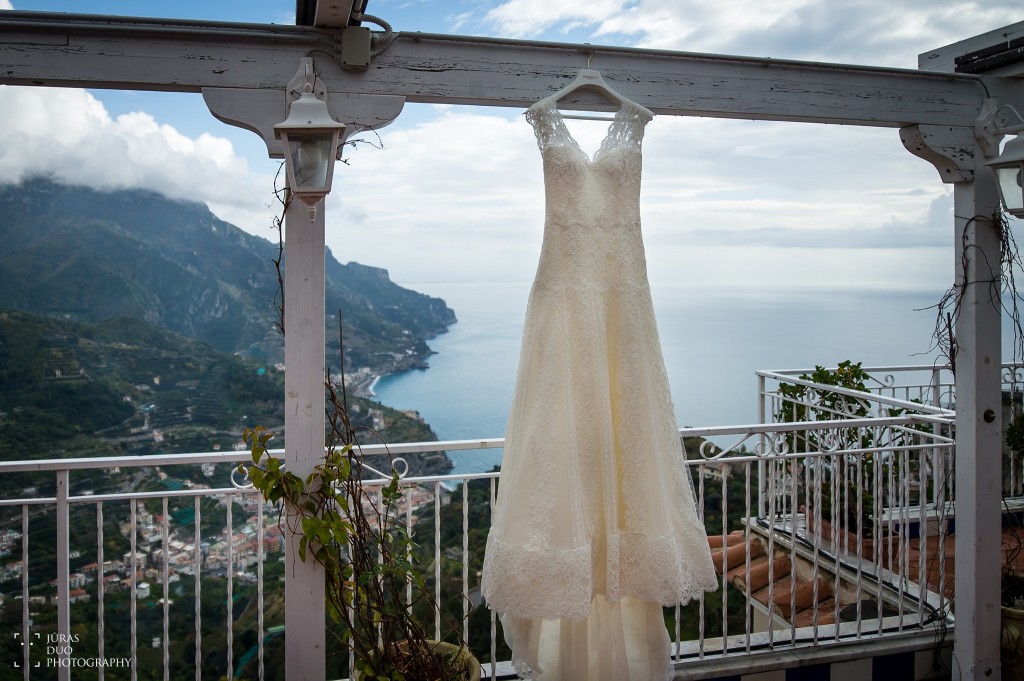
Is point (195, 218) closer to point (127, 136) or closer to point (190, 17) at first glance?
point (127, 136)

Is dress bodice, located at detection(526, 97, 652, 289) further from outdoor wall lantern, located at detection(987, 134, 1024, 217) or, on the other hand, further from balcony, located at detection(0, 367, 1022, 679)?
outdoor wall lantern, located at detection(987, 134, 1024, 217)

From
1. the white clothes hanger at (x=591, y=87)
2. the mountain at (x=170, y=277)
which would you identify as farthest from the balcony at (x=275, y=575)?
the mountain at (x=170, y=277)

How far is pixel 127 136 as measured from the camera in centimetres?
508

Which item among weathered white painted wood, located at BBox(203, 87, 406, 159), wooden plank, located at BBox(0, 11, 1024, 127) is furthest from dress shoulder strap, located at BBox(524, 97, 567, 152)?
weathered white painted wood, located at BBox(203, 87, 406, 159)

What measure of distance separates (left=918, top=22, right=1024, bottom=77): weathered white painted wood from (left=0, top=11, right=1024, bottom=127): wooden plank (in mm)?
88

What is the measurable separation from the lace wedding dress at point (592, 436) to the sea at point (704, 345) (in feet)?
6.40

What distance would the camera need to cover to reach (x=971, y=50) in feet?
8.59

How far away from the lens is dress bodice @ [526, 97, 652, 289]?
194cm

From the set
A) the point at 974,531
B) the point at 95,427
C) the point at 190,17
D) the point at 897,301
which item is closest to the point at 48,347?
the point at 95,427

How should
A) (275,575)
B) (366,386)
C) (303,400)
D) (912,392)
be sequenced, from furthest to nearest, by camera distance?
(912,392) → (366,386) → (275,575) → (303,400)

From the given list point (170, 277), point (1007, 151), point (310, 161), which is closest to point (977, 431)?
point (1007, 151)

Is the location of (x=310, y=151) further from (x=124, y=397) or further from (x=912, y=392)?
(x=912, y=392)

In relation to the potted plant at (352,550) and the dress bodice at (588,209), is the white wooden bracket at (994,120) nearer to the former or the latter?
the dress bodice at (588,209)

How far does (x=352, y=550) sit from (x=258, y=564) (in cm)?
44
